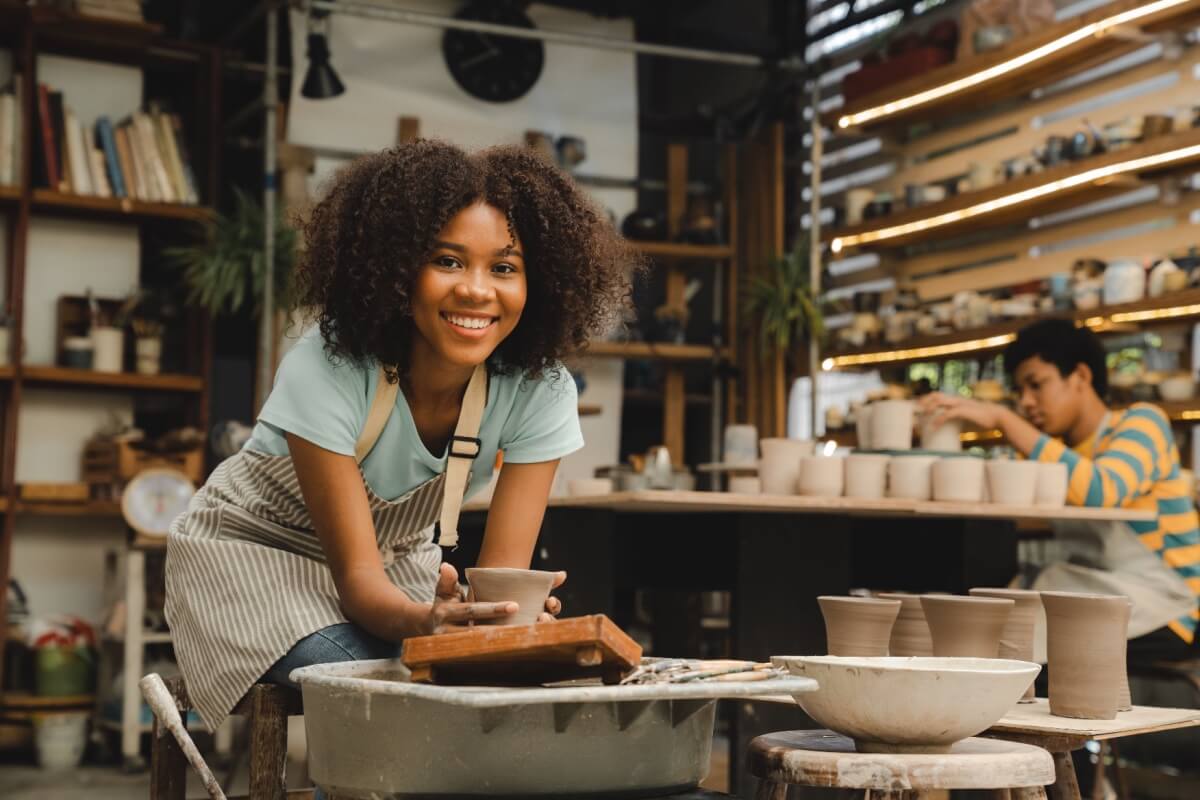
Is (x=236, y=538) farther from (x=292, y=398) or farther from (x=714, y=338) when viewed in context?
(x=714, y=338)

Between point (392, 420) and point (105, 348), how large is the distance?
13.4ft

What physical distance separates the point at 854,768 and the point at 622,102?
6.17 m

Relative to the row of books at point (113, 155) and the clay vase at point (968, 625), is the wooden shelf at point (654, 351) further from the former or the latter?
the clay vase at point (968, 625)

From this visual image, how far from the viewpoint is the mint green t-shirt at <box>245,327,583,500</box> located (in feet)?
6.31

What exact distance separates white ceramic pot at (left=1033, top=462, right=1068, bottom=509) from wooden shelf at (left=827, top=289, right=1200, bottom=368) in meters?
1.39

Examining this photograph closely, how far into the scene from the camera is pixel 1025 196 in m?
5.57

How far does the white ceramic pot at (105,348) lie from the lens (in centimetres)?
572

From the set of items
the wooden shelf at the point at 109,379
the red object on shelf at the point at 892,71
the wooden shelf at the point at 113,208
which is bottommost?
the wooden shelf at the point at 109,379

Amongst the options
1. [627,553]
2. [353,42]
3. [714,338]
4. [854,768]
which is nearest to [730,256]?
[714,338]

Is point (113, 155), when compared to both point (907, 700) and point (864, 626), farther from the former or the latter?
point (907, 700)

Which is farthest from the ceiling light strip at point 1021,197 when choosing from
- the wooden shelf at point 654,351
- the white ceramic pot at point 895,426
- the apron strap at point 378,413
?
the apron strap at point 378,413

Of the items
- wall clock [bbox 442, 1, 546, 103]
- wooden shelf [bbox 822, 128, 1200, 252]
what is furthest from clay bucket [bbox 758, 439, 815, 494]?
wall clock [bbox 442, 1, 546, 103]

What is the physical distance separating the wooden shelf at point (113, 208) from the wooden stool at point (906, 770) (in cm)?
474

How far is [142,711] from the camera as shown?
16.3 ft
